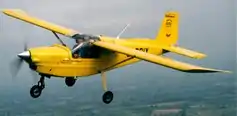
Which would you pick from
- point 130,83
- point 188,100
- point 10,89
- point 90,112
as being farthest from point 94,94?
point 10,89

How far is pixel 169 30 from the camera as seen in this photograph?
13055 mm

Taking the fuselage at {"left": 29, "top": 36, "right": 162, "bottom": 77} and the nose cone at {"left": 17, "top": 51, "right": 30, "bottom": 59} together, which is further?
the fuselage at {"left": 29, "top": 36, "right": 162, "bottom": 77}

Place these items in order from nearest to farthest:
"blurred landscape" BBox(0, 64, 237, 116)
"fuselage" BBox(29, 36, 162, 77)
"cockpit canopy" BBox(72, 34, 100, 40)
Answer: "fuselage" BBox(29, 36, 162, 77) → "cockpit canopy" BBox(72, 34, 100, 40) → "blurred landscape" BBox(0, 64, 237, 116)

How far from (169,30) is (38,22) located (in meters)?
2.47

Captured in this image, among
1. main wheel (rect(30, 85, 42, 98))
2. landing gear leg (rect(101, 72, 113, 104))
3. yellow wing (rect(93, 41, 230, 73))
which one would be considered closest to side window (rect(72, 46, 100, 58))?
yellow wing (rect(93, 41, 230, 73))

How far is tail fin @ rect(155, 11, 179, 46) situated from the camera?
12.8 meters

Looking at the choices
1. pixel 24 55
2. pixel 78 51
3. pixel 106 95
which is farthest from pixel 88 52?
pixel 24 55

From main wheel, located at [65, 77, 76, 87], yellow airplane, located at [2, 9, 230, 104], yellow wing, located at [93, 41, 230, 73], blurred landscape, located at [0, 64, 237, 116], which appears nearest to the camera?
yellow wing, located at [93, 41, 230, 73]

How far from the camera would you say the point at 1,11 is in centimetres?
1296

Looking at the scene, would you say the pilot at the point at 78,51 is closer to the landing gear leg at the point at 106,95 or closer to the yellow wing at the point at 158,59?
the yellow wing at the point at 158,59

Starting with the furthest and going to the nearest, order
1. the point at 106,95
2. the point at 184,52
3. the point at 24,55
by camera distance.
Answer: the point at 184,52, the point at 106,95, the point at 24,55

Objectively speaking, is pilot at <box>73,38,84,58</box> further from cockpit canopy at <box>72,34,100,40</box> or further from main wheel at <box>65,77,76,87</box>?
main wheel at <box>65,77,76,87</box>

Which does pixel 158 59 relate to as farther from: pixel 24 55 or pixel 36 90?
pixel 36 90

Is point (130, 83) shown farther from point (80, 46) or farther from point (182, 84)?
point (80, 46)
